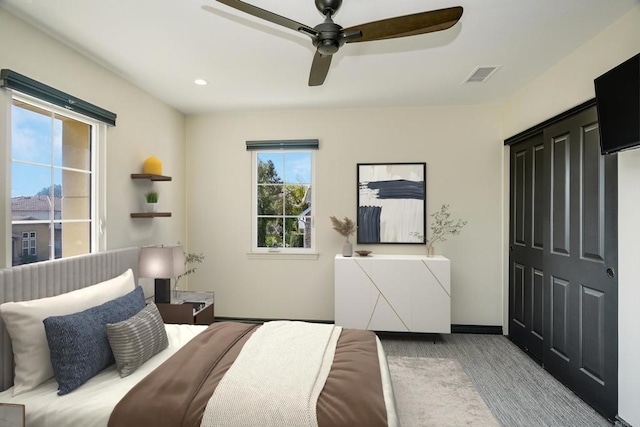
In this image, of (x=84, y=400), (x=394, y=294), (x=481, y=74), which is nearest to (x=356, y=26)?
(x=481, y=74)

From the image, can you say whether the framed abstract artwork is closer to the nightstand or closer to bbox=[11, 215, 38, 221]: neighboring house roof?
the nightstand

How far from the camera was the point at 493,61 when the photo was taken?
9.11 ft

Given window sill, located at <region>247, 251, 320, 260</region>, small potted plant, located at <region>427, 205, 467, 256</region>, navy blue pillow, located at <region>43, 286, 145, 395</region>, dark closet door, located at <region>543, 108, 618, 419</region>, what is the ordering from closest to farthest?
navy blue pillow, located at <region>43, 286, 145, 395</region> → dark closet door, located at <region>543, 108, 618, 419</region> → small potted plant, located at <region>427, 205, 467, 256</region> → window sill, located at <region>247, 251, 320, 260</region>

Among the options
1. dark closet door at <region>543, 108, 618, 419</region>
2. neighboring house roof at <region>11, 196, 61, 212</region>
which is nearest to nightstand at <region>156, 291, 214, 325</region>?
neighboring house roof at <region>11, 196, 61, 212</region>

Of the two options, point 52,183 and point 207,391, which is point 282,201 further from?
point 207,391

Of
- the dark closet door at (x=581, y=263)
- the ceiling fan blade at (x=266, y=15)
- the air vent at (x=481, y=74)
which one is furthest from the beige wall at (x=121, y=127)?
the dark closet door at (x=581, y=263)

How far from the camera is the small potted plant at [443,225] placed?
392cm

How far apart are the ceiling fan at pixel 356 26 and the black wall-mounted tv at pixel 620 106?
1101 millimetres

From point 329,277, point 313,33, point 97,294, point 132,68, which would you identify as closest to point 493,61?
point 313,33

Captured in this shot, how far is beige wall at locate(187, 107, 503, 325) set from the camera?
390 centimetres

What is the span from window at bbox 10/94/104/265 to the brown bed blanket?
130cm

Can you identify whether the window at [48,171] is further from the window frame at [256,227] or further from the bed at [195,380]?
the window frame at [256,227]

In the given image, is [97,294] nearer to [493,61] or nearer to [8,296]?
[8,296]

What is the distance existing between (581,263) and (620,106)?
3.89 ft
